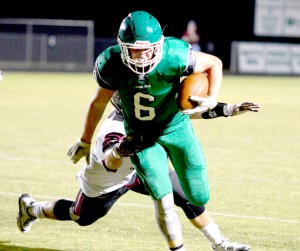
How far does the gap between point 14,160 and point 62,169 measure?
1.96ft

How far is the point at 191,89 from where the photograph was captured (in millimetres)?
4508

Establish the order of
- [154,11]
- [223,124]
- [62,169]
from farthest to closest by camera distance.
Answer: [154,11]
[223,124]
[62,169]

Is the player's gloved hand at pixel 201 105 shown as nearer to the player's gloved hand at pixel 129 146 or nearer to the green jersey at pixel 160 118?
the green jersey at pixel 160 118

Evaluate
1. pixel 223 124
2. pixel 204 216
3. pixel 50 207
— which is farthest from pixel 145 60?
pixel 223 124

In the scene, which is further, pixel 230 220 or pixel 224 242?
pixel 230 220

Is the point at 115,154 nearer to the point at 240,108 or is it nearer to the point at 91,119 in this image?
the point at 91,119

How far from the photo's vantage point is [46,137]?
9.89 metres

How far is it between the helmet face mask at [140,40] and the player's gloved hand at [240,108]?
45cm

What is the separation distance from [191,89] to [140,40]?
37cm

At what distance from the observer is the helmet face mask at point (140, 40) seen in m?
4.44

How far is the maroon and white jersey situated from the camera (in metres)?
4.98

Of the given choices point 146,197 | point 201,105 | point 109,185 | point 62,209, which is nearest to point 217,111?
point 201,105

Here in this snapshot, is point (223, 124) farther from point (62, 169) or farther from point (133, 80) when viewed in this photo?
point (133, 80)

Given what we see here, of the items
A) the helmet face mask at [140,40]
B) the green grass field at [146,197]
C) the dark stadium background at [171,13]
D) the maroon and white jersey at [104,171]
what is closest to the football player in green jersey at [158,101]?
the helmet face mask at [140,40]
